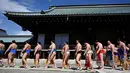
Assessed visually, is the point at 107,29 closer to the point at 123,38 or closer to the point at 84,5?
the point at 123,38

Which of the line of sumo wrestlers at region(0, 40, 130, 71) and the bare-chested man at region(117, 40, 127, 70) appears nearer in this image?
the bare-chested man at region(117, 40, 127, 70)

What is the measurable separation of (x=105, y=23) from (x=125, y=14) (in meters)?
2.25

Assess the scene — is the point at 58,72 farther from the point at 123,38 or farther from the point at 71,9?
the point at 71,9

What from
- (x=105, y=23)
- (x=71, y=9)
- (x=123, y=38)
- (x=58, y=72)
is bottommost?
(x=58, y=72)

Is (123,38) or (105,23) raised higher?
(105,23)

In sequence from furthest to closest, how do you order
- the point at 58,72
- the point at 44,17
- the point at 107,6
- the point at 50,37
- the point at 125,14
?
the point at 107,6, the point at 50,37, the point at 44,17, the point at 125,14, the point at 58,72

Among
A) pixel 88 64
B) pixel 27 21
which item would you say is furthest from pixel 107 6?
pixel 88 64

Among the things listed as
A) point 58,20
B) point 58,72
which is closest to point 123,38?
point 58,20

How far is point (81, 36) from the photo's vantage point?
23.6 m

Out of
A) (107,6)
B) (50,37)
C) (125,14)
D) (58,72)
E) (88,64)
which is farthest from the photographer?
(107,6)

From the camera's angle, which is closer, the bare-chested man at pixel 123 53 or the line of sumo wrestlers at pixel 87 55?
the bare-chested man at pixel 123 53

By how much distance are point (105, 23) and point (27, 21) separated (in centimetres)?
732

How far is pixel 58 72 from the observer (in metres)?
12.1

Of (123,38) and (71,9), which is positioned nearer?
(123,38)
